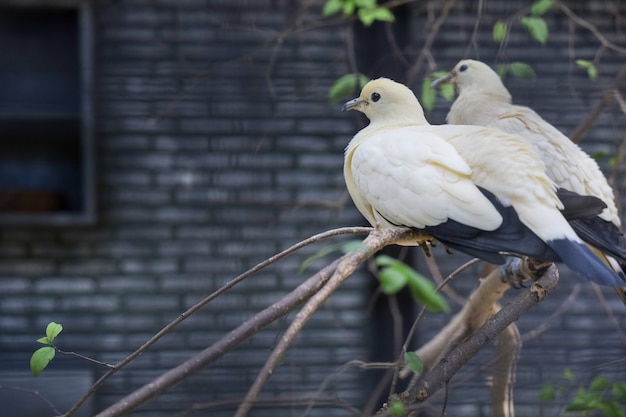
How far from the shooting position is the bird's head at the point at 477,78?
6.44 feet

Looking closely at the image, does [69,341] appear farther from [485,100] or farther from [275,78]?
[485,100]

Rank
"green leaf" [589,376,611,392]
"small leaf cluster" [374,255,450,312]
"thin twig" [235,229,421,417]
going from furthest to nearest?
1. "green leaf" [589,376,611,392]
2. "thin twig" [235,229,421,417]
3. "small leaf cluster" [374,255,450,312]

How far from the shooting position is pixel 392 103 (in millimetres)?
1684

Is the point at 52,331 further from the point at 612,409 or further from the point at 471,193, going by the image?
the point at 612,409

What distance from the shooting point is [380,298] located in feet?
7.34

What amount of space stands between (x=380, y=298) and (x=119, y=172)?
1.05 meters

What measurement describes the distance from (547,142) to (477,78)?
0.33m

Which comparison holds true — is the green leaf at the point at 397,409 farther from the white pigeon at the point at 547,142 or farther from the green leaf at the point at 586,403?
the green leaf at the point at 586,403

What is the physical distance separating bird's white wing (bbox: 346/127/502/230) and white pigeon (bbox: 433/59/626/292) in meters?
0.20

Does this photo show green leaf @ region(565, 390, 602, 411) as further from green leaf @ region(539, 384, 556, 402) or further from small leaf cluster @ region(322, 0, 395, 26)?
small leaf cluster @ region(322, 0, 395, 26)

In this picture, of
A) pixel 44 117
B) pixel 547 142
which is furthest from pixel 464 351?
pixel 44 117

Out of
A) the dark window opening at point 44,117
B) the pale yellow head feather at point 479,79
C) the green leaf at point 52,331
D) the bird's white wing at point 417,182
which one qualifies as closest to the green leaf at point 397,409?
the bird's white wing at point 417,182

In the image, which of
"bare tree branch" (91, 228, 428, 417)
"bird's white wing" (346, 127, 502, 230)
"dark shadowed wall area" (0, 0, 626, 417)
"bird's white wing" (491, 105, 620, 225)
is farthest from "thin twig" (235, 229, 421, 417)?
"dark shadowed wall area" (0, 0, 626, 417)

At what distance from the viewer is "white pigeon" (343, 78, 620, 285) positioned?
1.34m
